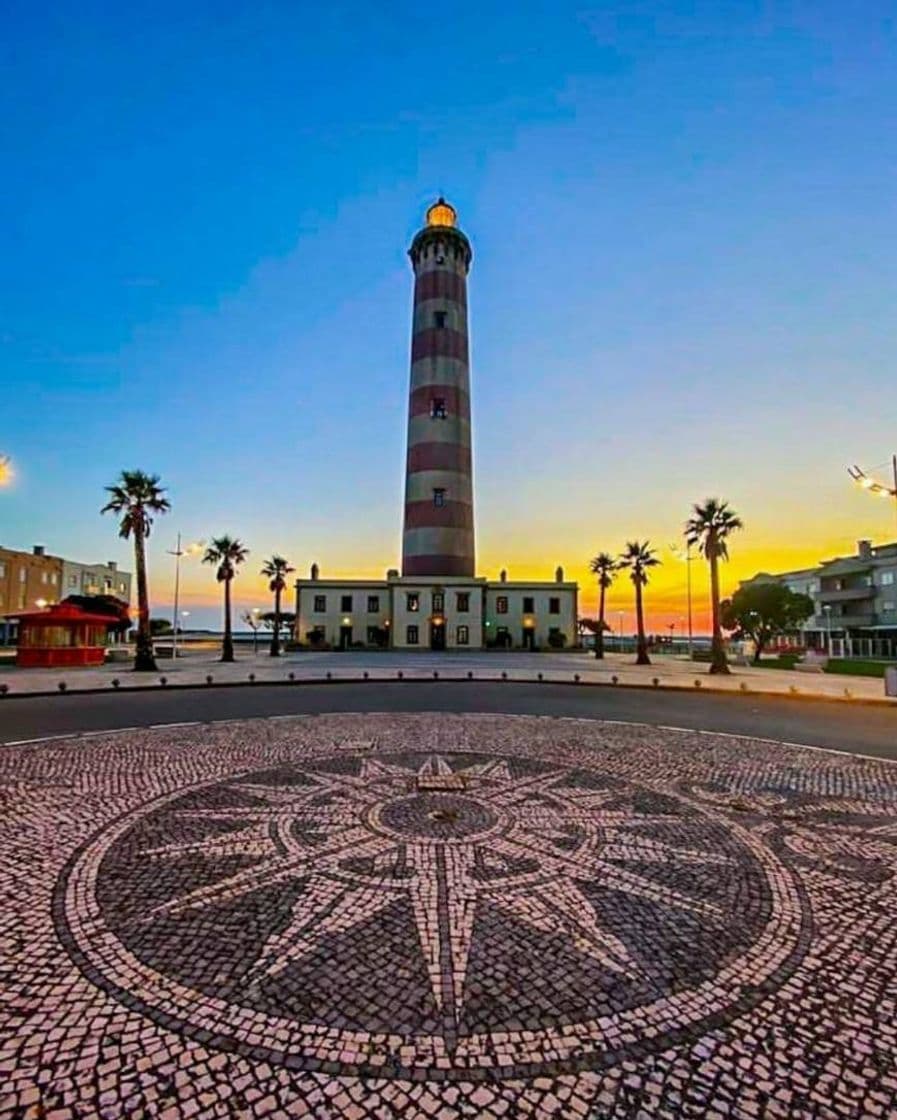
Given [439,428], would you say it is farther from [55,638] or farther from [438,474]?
[55,638]

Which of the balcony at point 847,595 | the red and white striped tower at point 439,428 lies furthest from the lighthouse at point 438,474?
the balcony at point 847,595

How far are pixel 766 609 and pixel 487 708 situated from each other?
136ft

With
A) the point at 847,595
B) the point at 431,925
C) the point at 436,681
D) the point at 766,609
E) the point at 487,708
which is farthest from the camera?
the point at 847,595

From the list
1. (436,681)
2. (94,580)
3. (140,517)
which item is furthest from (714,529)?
(94,580)

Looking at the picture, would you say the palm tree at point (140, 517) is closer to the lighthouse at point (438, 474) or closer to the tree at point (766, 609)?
the lighthouse at point (438, 474)

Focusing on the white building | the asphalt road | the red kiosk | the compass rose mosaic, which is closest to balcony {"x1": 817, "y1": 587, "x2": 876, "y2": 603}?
the asphalt road

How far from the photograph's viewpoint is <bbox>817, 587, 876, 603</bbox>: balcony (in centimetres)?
5856

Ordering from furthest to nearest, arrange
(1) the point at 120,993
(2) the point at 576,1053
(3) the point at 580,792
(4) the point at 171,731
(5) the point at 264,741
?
1. (4) the point at 171,731
2. (5) the point at 264,741
3. (3) the point at 580,792
4. (1) the point at 120,993
5. (2) the point at 576,1053

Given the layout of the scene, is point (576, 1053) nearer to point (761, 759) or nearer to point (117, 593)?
point (761, 759)

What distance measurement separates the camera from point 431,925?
4.37m

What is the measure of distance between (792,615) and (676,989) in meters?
53.6

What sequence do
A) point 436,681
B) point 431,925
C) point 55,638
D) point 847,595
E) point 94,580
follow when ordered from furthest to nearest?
point 94,580 < point 847,595 < point 55,638 < point 436,681 < point 431,925

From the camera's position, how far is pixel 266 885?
16.3ft

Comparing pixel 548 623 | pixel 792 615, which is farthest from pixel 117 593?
pixel 792 615
